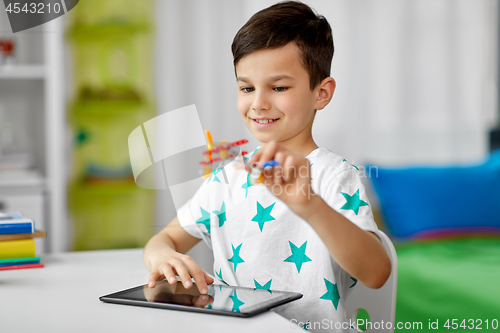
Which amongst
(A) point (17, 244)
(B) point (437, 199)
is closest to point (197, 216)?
(A) point (17, 244)

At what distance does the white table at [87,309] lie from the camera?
47 cm

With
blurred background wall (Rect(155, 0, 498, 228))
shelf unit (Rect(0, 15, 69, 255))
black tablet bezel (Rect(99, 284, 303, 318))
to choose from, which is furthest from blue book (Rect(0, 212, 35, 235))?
blurred background wall (Rect(155, 0, 498, 228))

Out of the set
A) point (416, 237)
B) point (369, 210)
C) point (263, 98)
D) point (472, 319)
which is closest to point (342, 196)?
point (369, 210)

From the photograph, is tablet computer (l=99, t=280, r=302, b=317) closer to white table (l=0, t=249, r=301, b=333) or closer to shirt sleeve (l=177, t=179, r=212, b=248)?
white table (l=0, t=249, r=301, b=333)

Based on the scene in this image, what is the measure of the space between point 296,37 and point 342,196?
0.80 feet

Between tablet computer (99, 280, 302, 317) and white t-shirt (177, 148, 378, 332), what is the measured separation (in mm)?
147

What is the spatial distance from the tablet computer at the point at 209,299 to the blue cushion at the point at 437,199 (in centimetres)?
121

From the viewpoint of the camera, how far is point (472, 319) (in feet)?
4.04

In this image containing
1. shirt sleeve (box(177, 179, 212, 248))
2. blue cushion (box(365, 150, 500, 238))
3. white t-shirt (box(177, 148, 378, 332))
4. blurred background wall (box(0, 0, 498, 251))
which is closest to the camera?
white t-shirt (box(177, 148, 378, 332))

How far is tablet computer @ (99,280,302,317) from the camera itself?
1.64 feet

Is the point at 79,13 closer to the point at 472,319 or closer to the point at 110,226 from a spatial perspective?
the point at 110,226

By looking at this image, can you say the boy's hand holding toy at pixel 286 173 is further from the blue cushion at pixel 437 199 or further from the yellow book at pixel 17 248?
the blue cushion at pixel 437 199

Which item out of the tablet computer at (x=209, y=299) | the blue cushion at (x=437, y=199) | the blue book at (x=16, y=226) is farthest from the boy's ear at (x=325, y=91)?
the blue cushion at (x=437, y=199)

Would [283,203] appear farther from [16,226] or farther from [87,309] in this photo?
[16,226]
